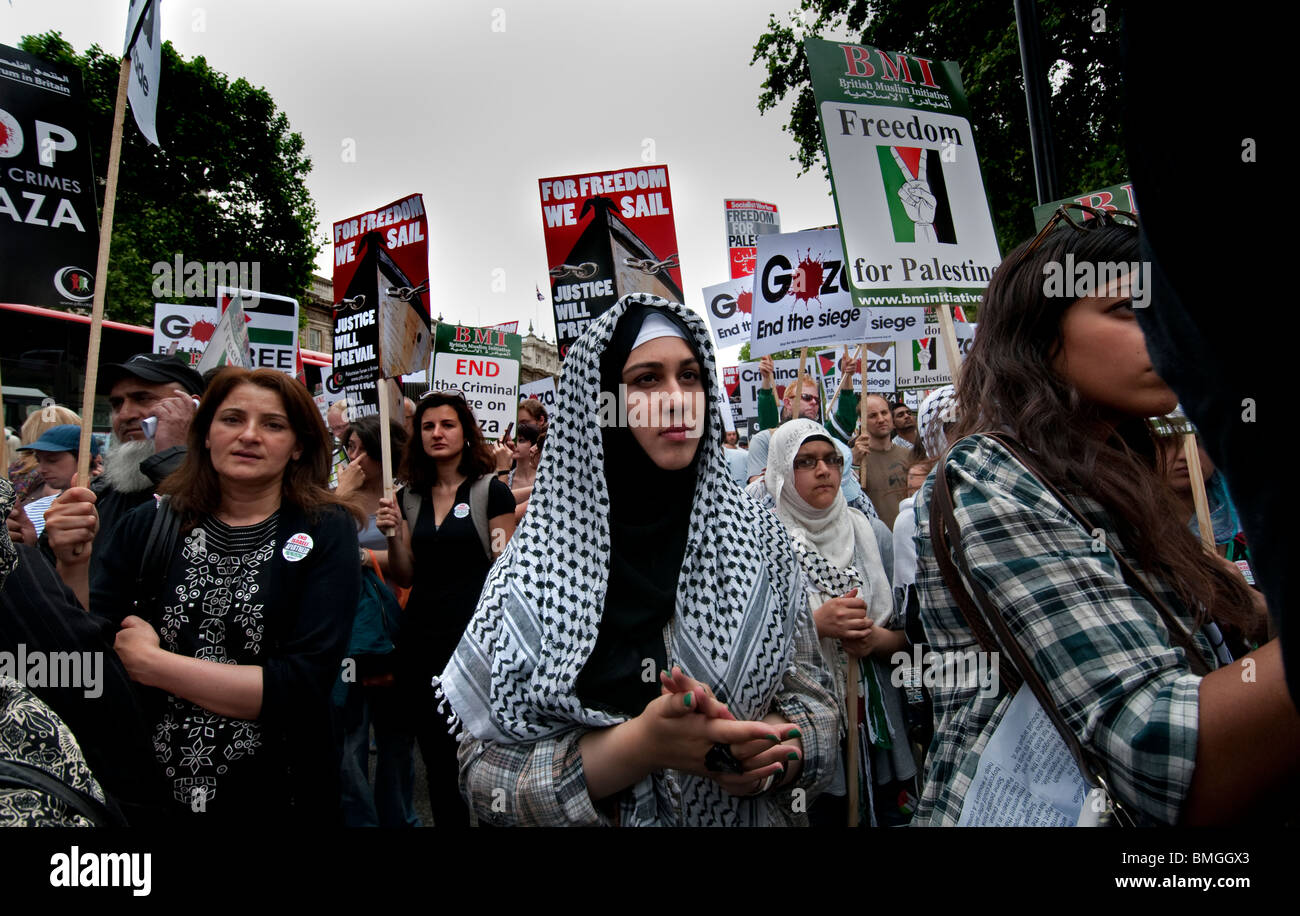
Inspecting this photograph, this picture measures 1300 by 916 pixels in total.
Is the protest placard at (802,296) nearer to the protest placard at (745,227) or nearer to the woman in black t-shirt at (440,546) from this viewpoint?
the woman in black t-shirt at (440,546)

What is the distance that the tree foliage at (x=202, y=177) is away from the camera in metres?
21.2

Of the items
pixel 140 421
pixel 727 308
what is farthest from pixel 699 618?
pixel 727 308

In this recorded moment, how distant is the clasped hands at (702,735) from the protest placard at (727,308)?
7233 mm

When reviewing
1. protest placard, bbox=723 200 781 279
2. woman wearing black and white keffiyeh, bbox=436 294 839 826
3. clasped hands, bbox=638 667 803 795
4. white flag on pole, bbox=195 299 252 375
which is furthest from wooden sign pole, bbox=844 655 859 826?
protest placard, bbox=723 200 781 279

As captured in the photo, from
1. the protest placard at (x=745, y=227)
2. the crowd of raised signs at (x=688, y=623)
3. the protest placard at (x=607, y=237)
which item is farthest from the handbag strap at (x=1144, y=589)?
the protest placard at (x=745, y=227)

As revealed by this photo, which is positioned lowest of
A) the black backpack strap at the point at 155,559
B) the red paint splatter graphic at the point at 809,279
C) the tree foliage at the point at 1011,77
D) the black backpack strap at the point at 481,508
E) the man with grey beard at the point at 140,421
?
the black backpack strap at the point at 155,559

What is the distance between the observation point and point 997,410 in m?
1.43

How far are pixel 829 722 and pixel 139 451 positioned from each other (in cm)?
317

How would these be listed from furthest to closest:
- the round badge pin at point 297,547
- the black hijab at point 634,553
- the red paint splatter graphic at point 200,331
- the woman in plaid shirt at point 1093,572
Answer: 1. the red paint splatter graphic at point 200,331
2. the round badge pin at point 297,547
3. the black hijab at point 634,553
4. the woman in plaid shirt at point 1093,572

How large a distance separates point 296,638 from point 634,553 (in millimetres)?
1194

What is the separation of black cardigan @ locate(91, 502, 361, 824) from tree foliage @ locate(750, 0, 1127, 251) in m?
8.79

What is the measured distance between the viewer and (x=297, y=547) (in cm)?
241

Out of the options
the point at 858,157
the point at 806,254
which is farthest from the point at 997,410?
the point at 806,254

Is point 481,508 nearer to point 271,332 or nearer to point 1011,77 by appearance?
point 271,332
